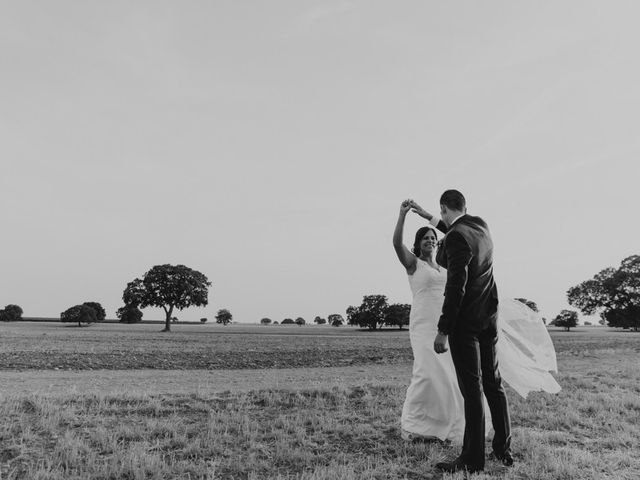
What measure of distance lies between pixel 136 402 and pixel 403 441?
486 cm

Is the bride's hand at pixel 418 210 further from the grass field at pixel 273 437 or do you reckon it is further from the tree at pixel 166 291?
the tree at pixel 166 291

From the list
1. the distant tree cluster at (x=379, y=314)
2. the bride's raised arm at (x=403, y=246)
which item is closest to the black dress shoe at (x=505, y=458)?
the bride's raised arm at (x=403, y=246)

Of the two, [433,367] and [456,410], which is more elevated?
[433,367]

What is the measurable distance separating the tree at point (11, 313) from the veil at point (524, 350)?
14408cm

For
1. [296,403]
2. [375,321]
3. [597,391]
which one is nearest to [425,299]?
[296,403]

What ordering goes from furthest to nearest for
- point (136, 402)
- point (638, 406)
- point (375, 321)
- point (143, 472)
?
point (375, 321) < point (638, 406) < point (136, 402) < point (143, 472)

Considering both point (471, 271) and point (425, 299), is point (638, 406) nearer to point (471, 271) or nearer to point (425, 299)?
point (425, 299)

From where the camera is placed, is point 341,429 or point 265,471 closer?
point 265,471

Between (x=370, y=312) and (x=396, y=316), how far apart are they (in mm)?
5889

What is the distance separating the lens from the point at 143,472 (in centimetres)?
483

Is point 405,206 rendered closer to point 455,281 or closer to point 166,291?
point 455,281

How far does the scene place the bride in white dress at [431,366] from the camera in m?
6.23

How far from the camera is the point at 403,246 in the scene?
6.31 meters

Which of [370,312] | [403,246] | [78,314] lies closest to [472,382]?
[403,246]
